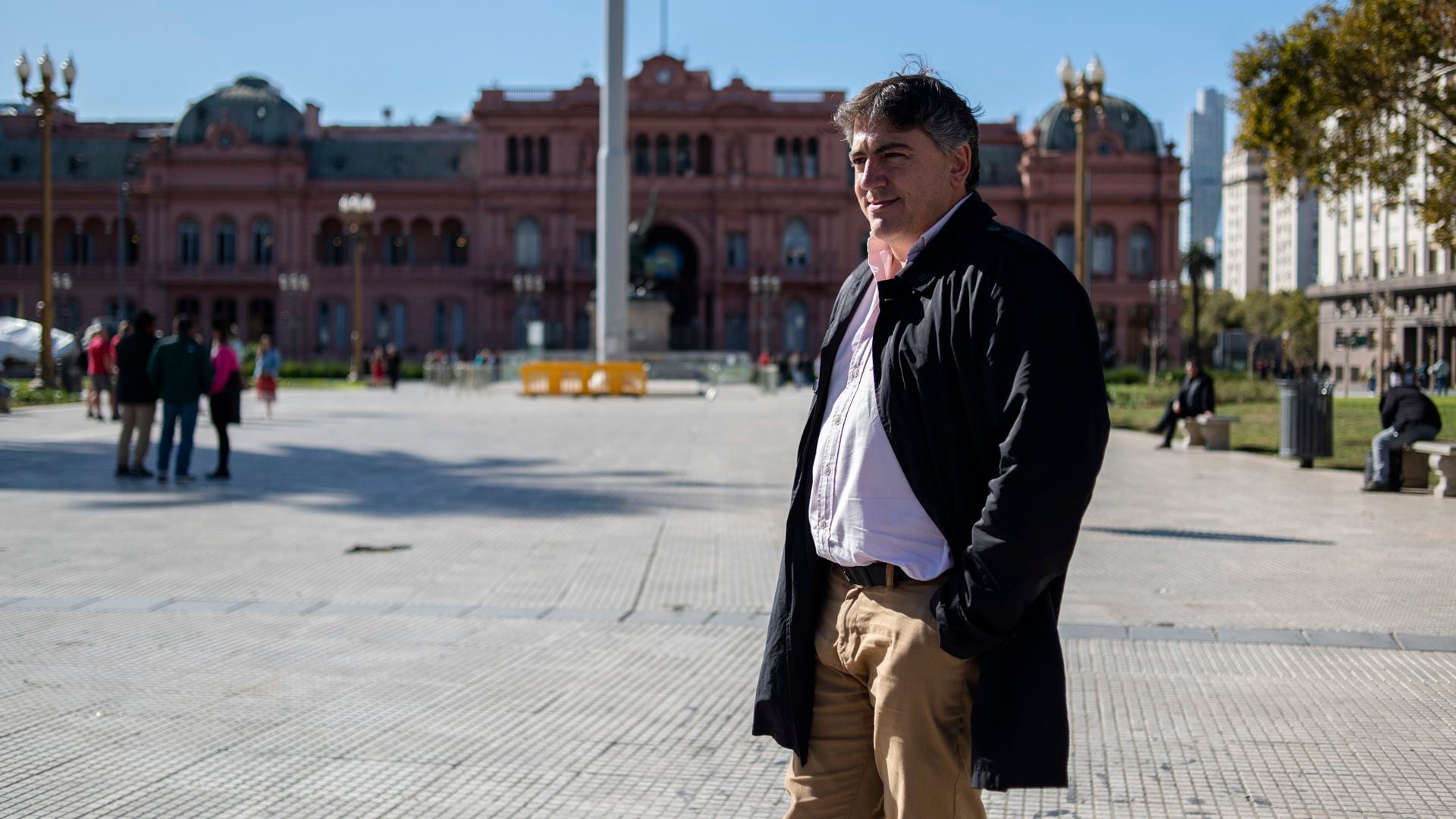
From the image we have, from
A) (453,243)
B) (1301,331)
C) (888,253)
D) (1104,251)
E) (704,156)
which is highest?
(704,156)

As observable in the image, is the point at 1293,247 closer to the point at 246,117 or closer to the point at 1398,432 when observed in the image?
the point at 246,117

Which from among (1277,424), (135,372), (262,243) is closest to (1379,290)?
(1277,424)

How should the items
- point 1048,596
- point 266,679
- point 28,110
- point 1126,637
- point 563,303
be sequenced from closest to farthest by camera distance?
1. point 1048,596
2. point 266,679
3. point 1126,637
4. point 563,303
5. point 28,110

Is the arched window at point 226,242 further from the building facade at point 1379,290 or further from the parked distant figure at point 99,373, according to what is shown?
the parked distant figure at point 99,373

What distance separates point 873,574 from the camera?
308 cm

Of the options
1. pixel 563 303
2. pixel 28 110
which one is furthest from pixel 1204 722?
pixel 28 110

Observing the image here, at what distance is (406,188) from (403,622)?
7700cm

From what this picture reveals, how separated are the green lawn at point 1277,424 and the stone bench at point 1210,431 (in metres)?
Result: 0.39

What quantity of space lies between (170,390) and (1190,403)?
47.0 ft

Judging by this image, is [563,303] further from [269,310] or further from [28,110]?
[28,110]

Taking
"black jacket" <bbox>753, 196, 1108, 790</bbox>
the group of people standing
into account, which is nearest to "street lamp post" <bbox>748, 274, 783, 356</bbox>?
the group of people standing

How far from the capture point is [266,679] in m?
6.59

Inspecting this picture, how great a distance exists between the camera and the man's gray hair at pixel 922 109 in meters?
3.12

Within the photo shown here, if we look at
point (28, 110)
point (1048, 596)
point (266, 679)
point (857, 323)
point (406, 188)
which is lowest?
point (266, 679)
